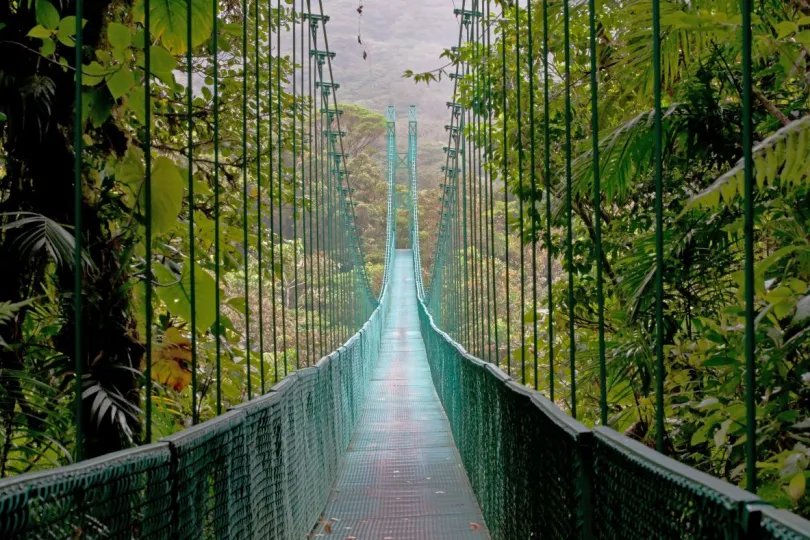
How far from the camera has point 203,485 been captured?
1565 mm

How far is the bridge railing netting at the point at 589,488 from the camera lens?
2.59 feet

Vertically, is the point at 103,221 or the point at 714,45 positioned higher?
the point at 714,45

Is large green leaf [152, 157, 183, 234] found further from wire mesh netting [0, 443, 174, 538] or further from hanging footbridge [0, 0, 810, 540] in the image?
wire mesh netting [0, 443, 174, 538]

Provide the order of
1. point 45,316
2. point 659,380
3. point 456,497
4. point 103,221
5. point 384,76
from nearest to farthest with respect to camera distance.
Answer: point 659,380
point 45,316
point 103,221
point 456,497
point 384,76

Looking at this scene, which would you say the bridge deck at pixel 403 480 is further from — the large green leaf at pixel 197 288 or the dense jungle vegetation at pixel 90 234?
the large green leaf at pixel 197 288

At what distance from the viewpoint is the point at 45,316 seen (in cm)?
214

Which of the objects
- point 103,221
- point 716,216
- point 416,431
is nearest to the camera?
point 716,216

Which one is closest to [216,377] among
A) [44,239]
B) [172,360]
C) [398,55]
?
[172,360]

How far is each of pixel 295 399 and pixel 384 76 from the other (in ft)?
243

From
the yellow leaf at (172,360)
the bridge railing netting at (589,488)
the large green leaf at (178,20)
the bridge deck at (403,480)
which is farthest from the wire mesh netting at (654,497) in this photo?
the bridge deck at (403,480)

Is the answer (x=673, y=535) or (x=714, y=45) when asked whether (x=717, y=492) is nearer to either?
(x=673, y=535)

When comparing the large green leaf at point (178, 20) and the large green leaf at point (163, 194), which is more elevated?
the large green leaf at point (178, 20)

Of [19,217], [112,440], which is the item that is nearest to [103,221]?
[19,217]

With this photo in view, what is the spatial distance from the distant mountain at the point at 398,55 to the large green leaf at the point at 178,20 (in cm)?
5360
